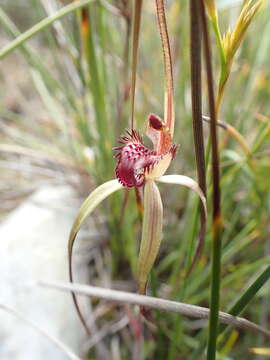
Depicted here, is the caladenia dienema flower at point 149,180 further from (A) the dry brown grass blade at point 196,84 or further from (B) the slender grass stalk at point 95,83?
(B) the slender grass stalk at point 95,83

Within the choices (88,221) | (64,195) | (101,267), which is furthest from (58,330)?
(64,195)

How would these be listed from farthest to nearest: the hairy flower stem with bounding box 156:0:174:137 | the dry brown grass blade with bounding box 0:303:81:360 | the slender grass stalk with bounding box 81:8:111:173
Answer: the slender grass stalk with bounding box 81:8:111:173 → the dry brown grass blade with bounding box 0:303:81:360 → the hairy flower stem with bounding box 156:0:174:137

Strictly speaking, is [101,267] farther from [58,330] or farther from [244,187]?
[244,187]

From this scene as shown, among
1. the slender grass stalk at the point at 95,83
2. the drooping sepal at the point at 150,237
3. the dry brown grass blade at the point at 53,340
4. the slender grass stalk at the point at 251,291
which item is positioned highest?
the slender grass stalk at the point at 95,83

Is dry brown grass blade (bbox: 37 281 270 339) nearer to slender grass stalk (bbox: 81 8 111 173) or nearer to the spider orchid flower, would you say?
the spider orchid flower

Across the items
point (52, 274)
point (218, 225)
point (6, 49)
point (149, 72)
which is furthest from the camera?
point (149, 72)

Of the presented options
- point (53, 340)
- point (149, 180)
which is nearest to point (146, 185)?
point (149, 180)

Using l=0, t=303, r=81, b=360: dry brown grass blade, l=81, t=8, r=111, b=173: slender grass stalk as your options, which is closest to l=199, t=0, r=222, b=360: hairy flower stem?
l=0, t=303, r=81, b=360: dry brown grass blade

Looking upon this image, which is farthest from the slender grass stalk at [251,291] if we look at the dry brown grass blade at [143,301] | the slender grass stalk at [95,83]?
the slender grass stalk at [95,83]
